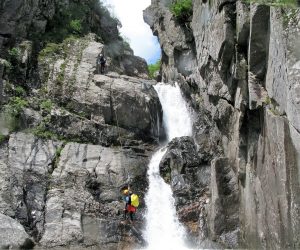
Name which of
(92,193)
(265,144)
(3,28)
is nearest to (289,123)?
(265,144)

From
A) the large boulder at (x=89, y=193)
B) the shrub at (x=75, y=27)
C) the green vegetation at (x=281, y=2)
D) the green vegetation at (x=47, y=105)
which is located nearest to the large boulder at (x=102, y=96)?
the green vegetation at (x=47, y=105)

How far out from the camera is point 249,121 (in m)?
20.1

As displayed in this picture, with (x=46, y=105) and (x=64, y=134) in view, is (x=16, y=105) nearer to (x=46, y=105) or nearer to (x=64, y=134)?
(x=46, y=105)

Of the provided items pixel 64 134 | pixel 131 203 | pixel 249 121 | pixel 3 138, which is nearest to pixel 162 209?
pixel 131 203

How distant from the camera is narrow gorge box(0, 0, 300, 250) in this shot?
16.5 metres

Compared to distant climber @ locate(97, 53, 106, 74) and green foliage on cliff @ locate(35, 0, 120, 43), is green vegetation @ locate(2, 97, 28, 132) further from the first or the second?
green foliage on cliff @ locate(35, 0, 120, 43)

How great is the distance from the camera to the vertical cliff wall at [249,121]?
14535mm

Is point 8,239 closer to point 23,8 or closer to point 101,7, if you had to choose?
point 23,8

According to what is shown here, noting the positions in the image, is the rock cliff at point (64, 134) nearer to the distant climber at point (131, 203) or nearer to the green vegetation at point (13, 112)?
the green vegetation at point (13, 112)

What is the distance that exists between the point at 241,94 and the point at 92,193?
9.37 m

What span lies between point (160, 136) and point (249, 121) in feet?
35.8

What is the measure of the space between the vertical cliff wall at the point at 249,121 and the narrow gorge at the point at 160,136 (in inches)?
2.6

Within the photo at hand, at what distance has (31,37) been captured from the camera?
1303 inches

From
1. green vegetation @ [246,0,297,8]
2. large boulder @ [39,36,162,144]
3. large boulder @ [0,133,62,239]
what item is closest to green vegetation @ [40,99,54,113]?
large boulder @ [39,36,162,144]
